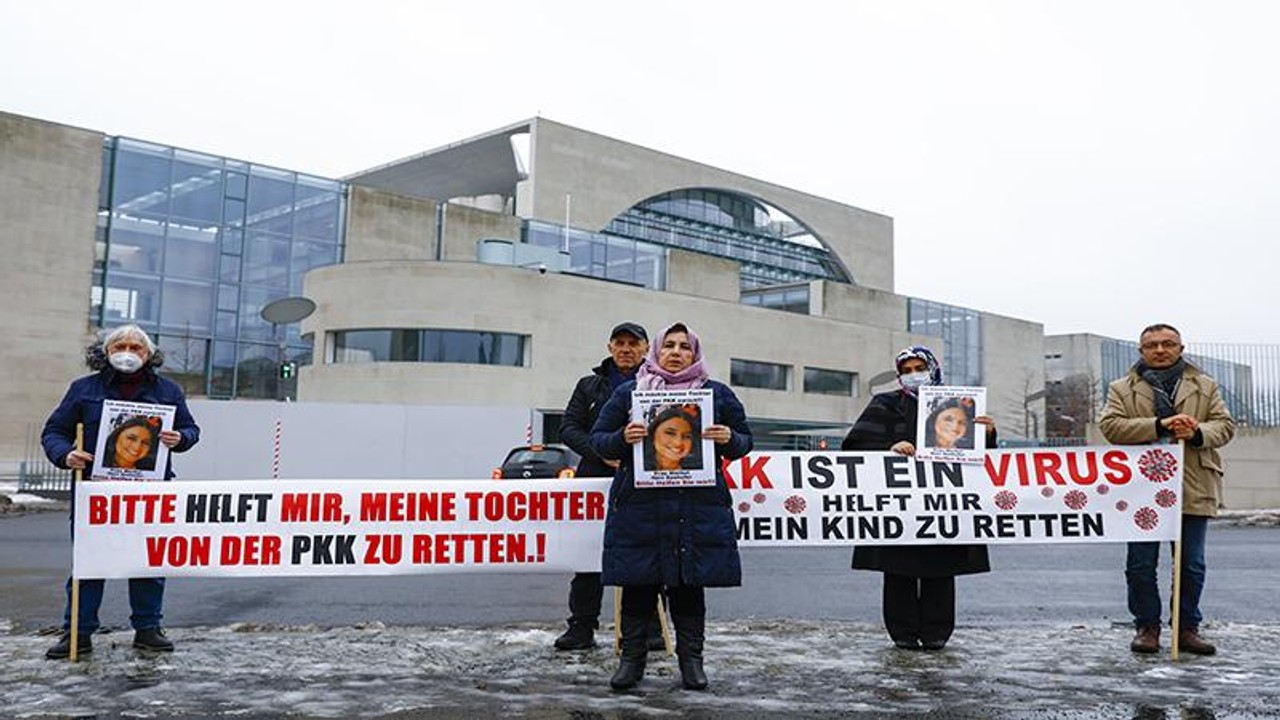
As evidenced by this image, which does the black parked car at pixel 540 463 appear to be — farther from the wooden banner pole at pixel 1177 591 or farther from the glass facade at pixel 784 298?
the glass facade at pixel 784 298

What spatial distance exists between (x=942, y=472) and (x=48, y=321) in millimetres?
35852

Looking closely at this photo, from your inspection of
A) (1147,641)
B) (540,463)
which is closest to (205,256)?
(540,463)

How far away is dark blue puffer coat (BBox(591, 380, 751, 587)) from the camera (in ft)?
17.6

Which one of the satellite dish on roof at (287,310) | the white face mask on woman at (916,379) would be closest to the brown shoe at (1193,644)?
the white face mask on woman at (916,379)

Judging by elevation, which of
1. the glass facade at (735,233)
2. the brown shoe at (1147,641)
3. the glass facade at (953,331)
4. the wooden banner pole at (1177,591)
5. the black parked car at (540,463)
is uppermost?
the glass facade at (735,233)

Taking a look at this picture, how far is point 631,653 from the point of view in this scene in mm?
5430

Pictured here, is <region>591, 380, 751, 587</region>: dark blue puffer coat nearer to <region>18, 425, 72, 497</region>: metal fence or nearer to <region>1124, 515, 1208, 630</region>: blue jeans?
<region>1124, 515, 1208, 630</region>: blue jeans

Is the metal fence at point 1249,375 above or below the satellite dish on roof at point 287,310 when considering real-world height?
below

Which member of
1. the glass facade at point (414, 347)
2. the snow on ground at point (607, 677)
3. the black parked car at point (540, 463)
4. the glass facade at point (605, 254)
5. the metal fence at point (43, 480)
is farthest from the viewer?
the glass facade at point (605, 254)

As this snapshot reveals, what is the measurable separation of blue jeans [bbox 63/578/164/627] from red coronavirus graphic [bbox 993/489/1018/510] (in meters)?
5.34

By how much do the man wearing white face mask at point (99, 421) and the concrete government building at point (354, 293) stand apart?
2713cm

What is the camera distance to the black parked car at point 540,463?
17500mm

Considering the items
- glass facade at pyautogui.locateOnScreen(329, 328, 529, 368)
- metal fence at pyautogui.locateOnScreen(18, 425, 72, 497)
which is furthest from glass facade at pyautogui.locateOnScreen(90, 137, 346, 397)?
metal fence at pyautogui.locateOnScreen(18, 425, 72, 497)

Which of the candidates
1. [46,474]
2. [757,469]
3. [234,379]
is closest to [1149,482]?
[757,469]
